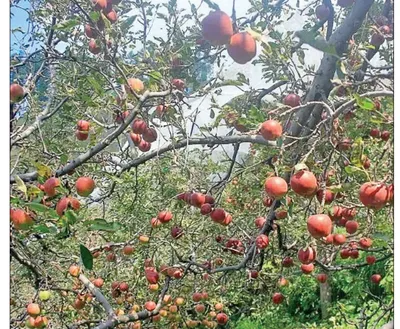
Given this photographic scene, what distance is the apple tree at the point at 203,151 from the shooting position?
0.80 meters

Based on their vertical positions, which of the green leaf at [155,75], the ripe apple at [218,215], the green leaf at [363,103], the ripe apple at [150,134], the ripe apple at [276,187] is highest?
the ripe apple at [150,134]

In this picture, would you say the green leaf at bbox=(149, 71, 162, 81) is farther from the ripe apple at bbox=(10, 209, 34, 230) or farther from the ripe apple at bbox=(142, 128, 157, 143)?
the ripe apple at bbox=(10, 209, 34, 230)

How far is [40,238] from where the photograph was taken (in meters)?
1.21

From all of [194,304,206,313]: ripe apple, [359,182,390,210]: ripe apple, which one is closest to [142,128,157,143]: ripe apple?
[359,182,390,210]: ripe apple

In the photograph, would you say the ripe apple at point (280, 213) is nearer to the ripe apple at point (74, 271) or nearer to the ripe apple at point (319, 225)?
the ripe apple at point (319, 225)

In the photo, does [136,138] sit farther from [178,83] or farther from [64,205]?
[64,205]

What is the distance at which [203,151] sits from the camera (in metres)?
1.34

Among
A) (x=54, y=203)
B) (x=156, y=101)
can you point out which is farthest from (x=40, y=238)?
(x=156, y=101)

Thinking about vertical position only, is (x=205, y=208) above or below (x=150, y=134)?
below

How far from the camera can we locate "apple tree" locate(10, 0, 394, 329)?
0.80 meters

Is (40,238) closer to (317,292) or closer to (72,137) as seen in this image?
(72,137)

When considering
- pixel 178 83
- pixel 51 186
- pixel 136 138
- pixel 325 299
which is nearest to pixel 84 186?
pixel 51 186

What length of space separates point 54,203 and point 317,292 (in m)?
1.64

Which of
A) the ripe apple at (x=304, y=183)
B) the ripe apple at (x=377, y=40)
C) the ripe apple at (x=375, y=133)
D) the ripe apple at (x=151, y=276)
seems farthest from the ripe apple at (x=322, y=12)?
the ripe apple at (x=151, y=276)
